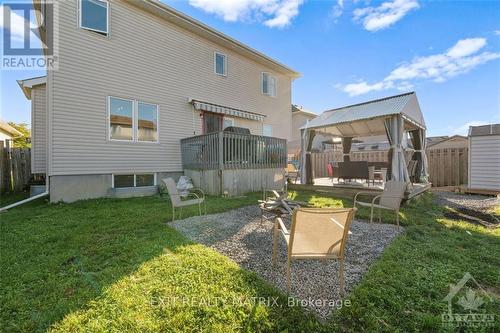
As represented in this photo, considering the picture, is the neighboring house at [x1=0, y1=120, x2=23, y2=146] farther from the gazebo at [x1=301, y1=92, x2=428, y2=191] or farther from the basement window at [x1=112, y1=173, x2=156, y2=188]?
the gazebo at [x1=301, y1=92, x2=428, y2=191]

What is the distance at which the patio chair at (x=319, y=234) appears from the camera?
2.44 m

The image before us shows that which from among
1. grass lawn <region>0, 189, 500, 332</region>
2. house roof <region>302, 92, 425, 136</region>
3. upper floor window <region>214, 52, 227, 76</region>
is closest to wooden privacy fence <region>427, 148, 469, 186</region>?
house roof <region>302, 92, 425, 136</region>

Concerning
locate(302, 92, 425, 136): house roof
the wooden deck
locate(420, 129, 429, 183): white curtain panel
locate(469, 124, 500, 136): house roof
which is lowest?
the wooden deck

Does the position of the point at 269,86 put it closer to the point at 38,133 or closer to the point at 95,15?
the point at 95,15

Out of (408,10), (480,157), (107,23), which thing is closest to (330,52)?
(408,10)

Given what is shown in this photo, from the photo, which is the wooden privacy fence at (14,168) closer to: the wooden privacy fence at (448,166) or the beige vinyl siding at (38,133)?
the beige vinyl siding at (38,133)

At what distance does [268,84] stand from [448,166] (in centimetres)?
1101

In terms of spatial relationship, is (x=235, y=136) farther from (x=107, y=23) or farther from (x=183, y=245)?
(x=107, y=23)

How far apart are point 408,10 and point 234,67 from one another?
820cm

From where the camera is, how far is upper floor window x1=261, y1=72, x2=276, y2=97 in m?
14.5

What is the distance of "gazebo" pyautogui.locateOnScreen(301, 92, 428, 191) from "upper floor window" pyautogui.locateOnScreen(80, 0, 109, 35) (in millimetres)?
9191

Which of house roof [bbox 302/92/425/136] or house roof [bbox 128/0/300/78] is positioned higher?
house roof [bbox 128/0/300/78]

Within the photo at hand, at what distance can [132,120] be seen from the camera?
30.0 ft

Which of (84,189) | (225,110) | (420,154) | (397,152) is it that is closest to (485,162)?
(420,154)
